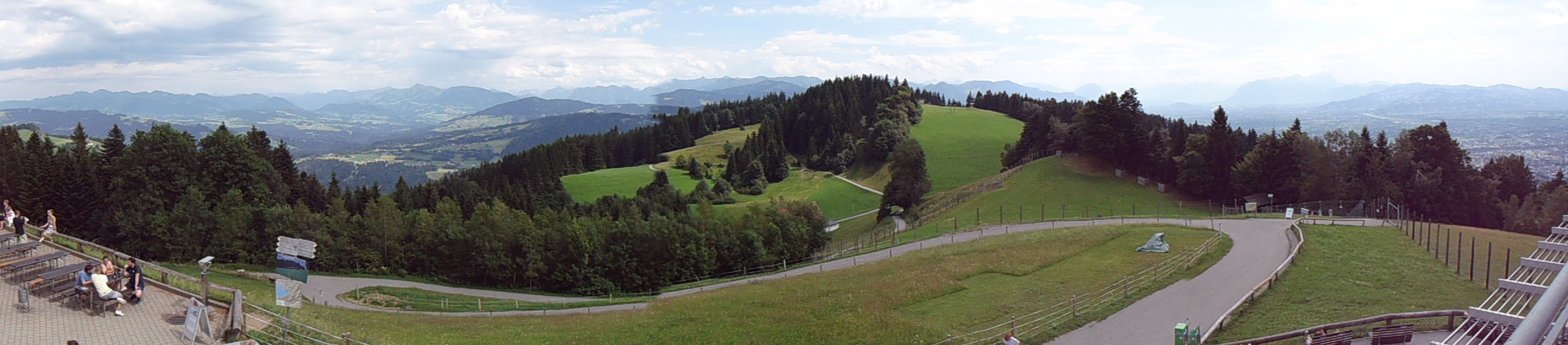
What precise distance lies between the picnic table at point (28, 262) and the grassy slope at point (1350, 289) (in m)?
36.3

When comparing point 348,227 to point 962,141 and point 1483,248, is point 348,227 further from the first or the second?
point 962,141

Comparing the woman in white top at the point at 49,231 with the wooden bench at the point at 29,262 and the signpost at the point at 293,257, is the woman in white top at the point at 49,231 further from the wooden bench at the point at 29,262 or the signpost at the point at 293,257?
the signpost at the point at 293,257

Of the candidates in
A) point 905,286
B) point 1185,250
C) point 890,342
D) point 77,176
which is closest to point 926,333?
point 890,342

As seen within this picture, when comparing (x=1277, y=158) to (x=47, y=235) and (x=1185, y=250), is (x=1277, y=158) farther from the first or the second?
(x=47, y=235)

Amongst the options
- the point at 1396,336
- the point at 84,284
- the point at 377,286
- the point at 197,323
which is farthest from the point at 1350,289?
the point at 377,286

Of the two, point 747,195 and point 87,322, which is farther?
point 747,195

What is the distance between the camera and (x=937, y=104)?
179875mm

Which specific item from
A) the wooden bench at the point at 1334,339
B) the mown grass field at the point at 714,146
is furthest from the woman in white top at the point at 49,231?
the mown grass field at the point at 714,146

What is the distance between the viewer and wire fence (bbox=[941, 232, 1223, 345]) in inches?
1035

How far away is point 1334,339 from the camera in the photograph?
71.1 feet

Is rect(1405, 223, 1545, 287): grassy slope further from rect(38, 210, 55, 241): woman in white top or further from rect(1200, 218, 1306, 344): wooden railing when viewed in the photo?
rect(38, 210, 55, 241): woman in white top

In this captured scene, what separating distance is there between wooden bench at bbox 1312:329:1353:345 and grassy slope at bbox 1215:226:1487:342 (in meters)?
1.18

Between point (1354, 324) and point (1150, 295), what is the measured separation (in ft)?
28.0

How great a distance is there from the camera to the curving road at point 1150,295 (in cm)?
2670
